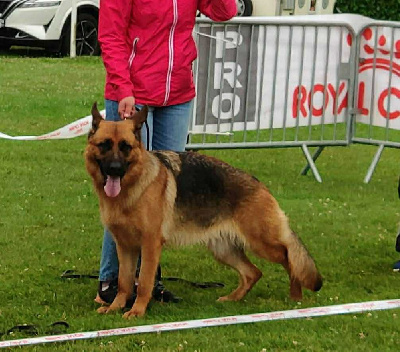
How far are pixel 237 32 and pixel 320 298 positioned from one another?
436 cm

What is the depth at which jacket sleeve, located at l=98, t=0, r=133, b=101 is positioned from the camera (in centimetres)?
592

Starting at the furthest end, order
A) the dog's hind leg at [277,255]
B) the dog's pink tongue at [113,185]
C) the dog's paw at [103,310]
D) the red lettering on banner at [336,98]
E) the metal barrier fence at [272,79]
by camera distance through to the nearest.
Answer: the red lettering on banner at [336,98], the metal barrier fence at [272,79], the dog's hind leg at [277,255], the dog's paw at [103,310], the dog's pink tongue at [113,185]

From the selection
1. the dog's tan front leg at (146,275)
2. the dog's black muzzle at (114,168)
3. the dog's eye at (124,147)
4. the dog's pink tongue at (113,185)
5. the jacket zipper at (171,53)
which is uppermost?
the jacket zipper at (171,53)

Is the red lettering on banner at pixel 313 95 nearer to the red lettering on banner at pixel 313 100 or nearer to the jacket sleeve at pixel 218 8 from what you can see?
the red lettering on banner at pixel 313 100

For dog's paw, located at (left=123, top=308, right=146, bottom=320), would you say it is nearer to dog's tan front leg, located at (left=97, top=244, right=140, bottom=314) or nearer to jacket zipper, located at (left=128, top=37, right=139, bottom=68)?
dog's tan front leg, located at (left=97, top=244, right=140, bottom=314)

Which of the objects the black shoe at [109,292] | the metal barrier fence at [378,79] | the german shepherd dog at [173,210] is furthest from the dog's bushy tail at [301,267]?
the metal barrier fence at [378,79]

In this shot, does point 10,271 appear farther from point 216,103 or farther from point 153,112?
point 216,103

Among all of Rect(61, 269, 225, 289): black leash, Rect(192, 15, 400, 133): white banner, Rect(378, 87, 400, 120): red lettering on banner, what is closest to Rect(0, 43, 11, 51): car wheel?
Rect(192, 15, 400, 133): white banner

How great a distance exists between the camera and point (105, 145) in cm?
571

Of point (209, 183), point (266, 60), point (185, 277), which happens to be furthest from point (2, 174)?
point (209, 183)

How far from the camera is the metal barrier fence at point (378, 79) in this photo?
10641mm

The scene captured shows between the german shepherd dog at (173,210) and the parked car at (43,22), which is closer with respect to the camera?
the german shepherd dog at (173,210)

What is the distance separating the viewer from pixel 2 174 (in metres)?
10.1

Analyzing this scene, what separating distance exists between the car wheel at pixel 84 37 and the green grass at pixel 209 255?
576 cm
